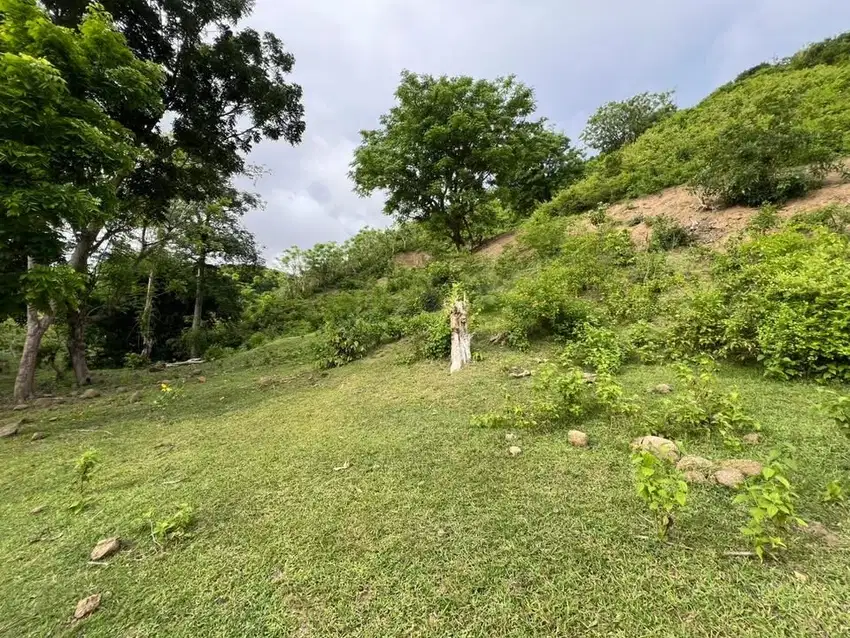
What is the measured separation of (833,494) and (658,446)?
2.42 ft

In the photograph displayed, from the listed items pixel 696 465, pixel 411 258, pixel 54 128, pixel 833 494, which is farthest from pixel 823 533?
pixel 411 258

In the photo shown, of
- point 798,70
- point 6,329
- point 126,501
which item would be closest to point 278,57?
point 126,501

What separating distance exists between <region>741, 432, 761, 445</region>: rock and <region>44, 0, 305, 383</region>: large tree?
28.6ft

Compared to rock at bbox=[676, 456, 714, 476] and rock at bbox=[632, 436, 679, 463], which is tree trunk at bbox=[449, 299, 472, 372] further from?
rock at bbox=[676, 456, 714, 476]

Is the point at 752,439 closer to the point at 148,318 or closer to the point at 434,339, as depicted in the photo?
the point at 434,339

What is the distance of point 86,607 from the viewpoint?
63.8 inches

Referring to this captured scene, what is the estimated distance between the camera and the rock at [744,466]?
6.54 feet

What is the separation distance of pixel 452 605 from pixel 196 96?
935 cm

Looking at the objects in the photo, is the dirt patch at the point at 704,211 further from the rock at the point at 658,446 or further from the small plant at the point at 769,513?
the small plant at the point at 769,513

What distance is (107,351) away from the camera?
11.4 m

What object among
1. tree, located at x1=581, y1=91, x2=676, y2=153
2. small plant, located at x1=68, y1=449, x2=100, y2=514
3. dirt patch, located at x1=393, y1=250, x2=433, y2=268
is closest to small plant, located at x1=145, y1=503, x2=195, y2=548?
small plant, located at x1=68, y1=449, x2=100, y2=514

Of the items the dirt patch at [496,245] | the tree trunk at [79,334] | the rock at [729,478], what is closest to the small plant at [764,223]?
the rock at [729,478]

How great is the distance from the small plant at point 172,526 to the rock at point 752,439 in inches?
139

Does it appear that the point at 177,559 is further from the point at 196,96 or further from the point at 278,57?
the point at 278,57
